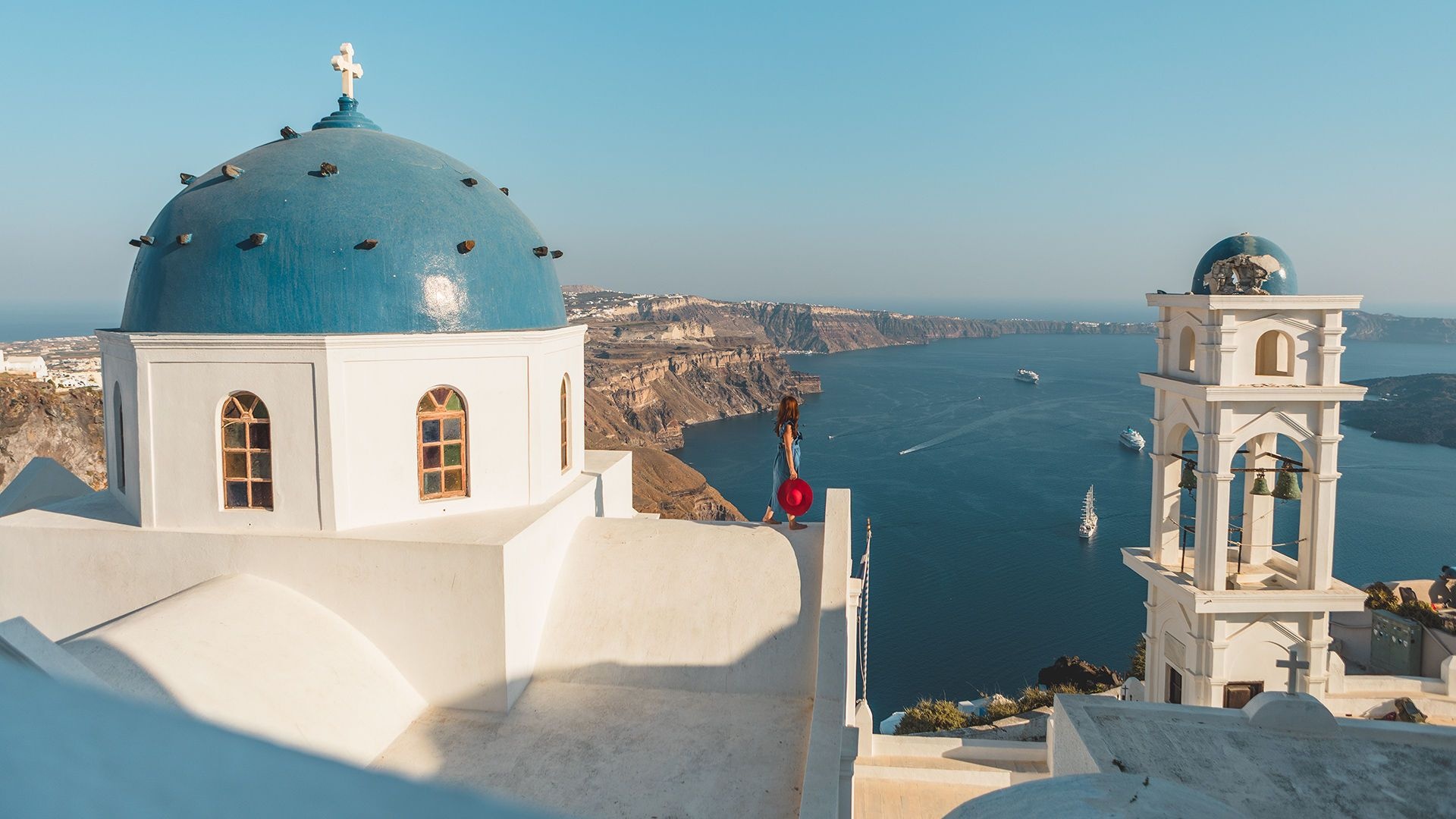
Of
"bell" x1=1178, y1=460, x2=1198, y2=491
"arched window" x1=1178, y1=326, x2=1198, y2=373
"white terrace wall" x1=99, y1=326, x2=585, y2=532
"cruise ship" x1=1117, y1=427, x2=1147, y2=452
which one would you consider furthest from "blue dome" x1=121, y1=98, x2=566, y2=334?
"cruise ship" x1=1117, y1=427, x2=1147, y2=452

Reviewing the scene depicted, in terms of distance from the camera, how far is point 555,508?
866 cm

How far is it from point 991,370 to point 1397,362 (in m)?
64.8

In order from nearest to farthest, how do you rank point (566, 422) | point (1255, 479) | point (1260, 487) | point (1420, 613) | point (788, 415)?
point (788, 415)
point (566, 422)
point (1260, 487)
point (1255, 479)
point (1420, 613)

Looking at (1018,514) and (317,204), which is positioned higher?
(317,204)

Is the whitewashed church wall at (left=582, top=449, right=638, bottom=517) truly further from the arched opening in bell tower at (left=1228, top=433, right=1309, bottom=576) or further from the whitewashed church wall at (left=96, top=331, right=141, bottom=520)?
the arched opening in bell tower at (left=1228, top=433, right=1309, bottom=576)

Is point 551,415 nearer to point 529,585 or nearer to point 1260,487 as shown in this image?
point 529,585

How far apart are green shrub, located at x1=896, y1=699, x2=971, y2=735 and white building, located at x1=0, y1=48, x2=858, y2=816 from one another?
475 inches

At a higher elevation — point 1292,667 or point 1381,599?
point 1292,667

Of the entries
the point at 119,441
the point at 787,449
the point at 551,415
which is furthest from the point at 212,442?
the point at 787,449

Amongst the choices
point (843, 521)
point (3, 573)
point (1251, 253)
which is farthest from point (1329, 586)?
point (3, 573)

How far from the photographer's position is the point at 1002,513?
1901 inches

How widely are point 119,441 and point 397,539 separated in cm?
346

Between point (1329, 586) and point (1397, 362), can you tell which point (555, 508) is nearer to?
point (1329, 586)

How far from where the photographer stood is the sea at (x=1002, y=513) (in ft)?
109
